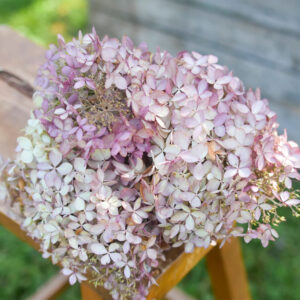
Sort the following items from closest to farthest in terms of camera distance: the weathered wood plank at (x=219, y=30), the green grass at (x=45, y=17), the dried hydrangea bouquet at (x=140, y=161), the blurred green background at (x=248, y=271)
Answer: the dried hydrangea bouquet at (x=140, y=161)
the blurred green background at (x=248, y=271)
the weathered wood plank at (x=219, y=30)
the green grass at (x=45, y=17)

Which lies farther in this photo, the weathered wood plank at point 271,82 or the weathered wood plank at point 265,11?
the weathered wood plank at point 271,82

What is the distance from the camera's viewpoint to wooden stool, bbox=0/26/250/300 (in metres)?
→ 1.00

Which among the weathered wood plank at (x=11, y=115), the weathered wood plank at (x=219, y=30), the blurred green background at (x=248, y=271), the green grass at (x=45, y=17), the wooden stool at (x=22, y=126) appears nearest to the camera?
the wooden stool at (x=22, y=126)

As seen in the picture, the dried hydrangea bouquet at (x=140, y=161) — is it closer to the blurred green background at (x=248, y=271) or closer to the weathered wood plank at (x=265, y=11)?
the blurred green background at (x=248, y=271)

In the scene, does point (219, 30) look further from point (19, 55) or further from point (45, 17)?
point (45, 17)

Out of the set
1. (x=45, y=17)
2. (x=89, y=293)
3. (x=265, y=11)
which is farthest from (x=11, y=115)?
(x=45, y=17)

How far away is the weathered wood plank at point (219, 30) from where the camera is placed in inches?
86.7

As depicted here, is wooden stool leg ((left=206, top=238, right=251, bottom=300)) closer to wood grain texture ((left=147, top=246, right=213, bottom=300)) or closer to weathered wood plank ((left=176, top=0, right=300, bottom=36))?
wood grain texture ((left=147, top=246, right=213, bottom=300))

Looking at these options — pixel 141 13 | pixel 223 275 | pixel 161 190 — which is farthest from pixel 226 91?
pixel 141 13

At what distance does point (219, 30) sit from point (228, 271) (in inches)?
57.7

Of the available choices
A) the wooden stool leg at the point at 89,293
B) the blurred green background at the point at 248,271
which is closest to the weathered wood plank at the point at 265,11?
the blurred green background at the point at 248,271

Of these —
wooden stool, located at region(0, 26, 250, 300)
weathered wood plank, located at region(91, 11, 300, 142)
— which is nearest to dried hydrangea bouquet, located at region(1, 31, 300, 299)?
wooden stool, located at region(0, 26, 250, 300)

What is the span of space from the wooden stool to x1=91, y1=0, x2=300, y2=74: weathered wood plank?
3.79 feet

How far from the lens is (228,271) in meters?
1.22
